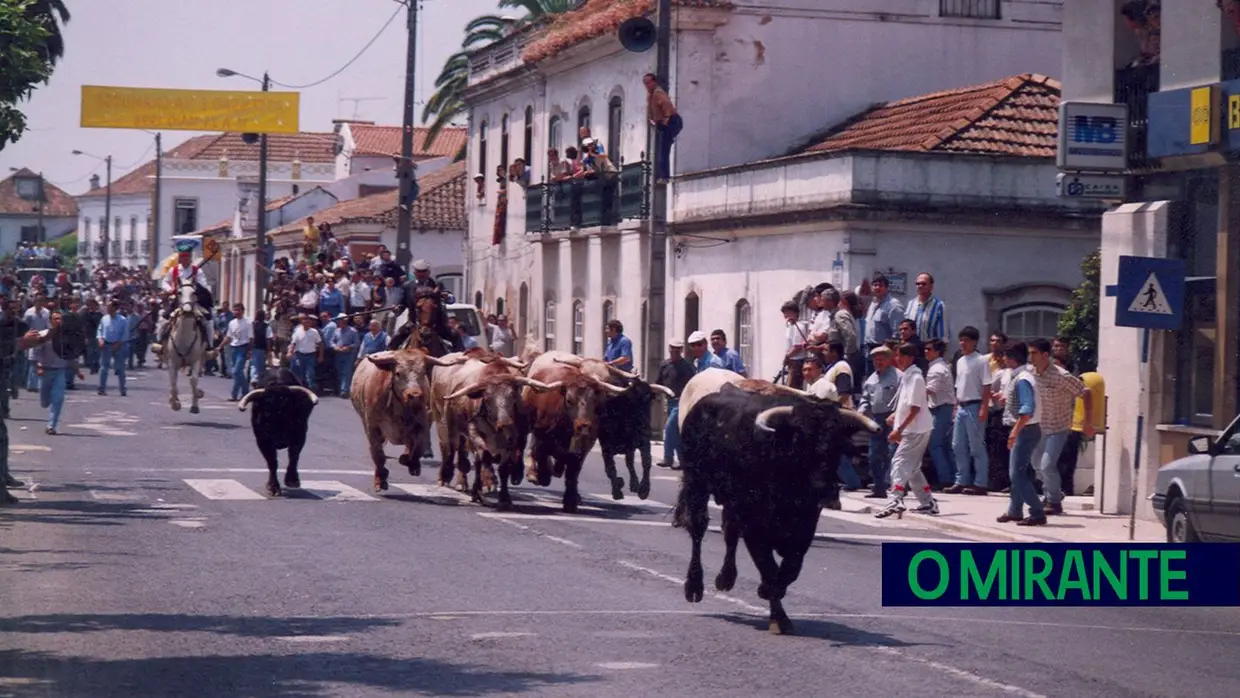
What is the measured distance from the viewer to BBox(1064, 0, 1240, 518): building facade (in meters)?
Result: 20.2

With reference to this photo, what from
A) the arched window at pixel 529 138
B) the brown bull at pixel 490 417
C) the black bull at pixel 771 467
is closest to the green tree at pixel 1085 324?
the brown bull at pixel 490 417

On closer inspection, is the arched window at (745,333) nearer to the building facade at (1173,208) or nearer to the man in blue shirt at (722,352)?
the man in blue shirt at (722,352)

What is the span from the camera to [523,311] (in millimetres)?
49875

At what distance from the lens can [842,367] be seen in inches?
736

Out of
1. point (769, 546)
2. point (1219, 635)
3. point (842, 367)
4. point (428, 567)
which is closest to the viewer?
point (769, 546)

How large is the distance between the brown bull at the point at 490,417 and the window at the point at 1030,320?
13.8 m

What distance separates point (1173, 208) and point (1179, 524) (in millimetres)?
5652

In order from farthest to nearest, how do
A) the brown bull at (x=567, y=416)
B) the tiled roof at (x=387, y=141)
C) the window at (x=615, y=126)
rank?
1. the tiled roof at (x=387, y=141)
2. the window at (x=615, y=126)
3. the brown bull at (x=567, y=416)

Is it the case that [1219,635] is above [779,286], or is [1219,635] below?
below

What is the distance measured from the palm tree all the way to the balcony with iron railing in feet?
31.0

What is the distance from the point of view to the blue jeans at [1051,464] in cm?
2033

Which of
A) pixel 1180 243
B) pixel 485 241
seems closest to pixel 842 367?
pixel 1180 243

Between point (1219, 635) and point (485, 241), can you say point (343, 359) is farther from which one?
point (1219, 635)

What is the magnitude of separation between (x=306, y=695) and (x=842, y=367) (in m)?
9.79
